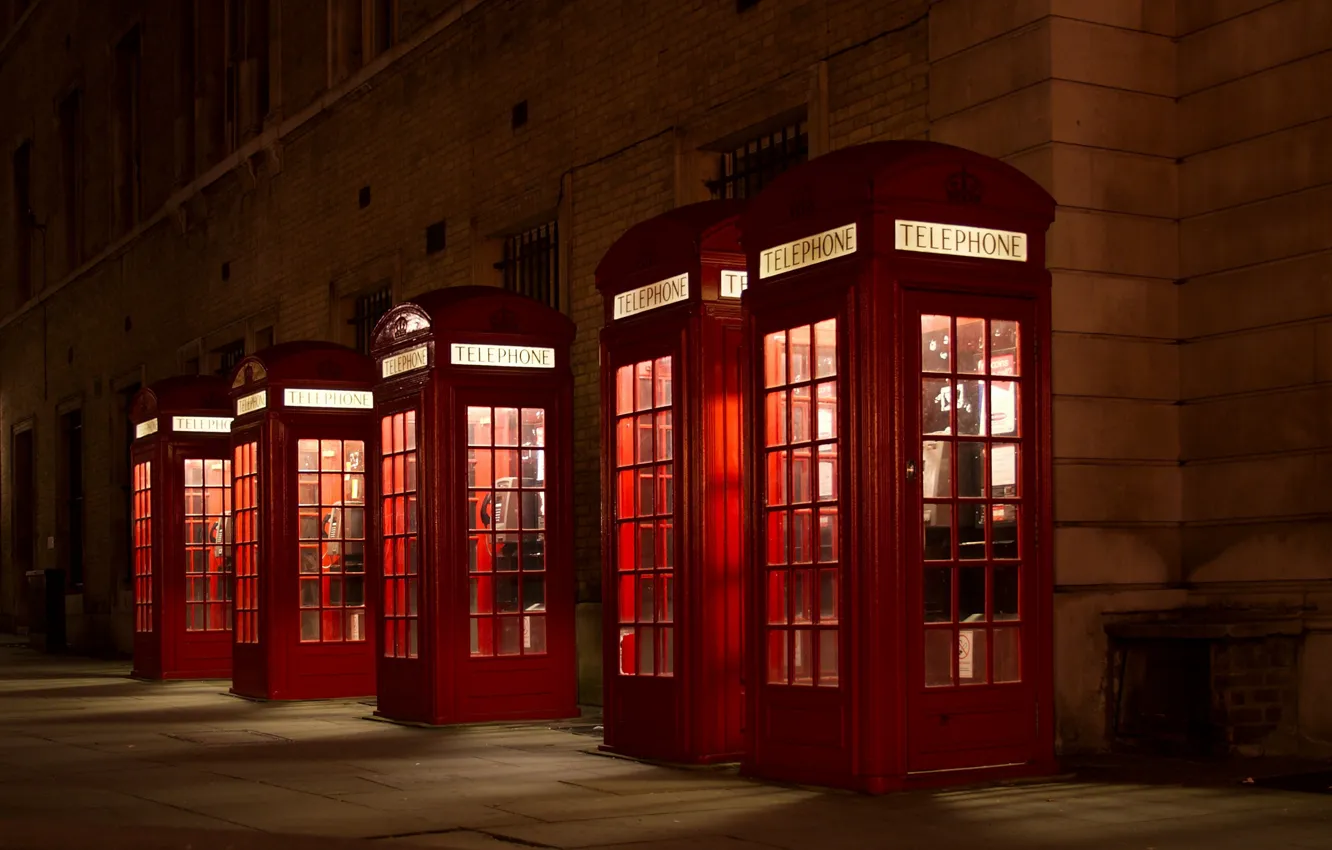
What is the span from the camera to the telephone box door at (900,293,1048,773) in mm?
8656

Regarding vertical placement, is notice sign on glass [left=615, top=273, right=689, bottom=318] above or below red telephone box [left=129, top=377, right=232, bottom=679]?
above

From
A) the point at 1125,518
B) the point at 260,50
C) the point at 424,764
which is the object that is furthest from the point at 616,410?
the point at 260,50

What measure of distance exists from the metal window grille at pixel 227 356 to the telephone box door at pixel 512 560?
13.3 metres

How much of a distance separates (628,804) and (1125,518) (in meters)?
3.72

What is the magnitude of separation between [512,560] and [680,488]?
326cm

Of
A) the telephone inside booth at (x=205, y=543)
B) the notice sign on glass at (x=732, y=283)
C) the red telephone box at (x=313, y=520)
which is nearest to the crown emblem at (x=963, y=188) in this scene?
the notice sign on glass at (x=732, y=283)

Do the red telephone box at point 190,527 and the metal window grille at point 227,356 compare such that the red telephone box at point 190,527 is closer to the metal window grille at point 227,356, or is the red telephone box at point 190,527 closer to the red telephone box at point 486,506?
the metal window grille at point 227,356

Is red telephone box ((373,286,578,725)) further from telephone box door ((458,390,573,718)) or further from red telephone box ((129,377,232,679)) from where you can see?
red telephone box ((129,377,232,679))

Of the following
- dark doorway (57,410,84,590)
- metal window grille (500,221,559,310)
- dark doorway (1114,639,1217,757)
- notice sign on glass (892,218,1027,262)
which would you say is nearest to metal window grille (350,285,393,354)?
metal window grille (500,221,559,310)

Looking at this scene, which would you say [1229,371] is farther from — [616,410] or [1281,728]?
[616,410]

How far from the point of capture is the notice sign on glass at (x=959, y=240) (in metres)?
8.67

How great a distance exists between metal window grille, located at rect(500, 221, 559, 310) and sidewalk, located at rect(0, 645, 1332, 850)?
221 inches

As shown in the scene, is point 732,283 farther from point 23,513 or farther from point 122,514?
point 23,513

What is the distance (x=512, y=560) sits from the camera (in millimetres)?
13008
